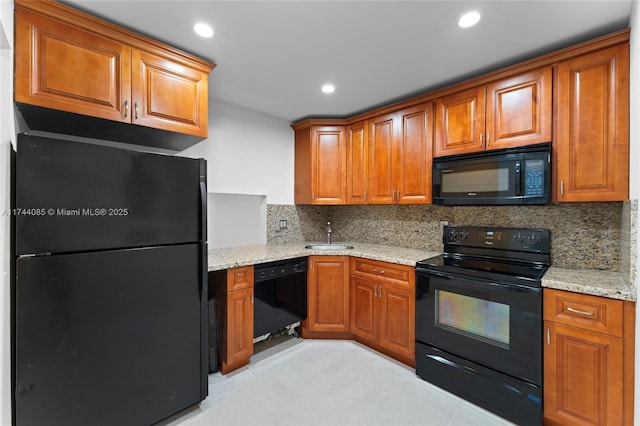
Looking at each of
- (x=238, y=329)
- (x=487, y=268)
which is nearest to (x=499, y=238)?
(x=487, y=268)

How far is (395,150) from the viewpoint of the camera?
8.95ft

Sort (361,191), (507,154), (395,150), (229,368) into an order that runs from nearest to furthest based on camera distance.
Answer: (507,154) < (229,368) < (395,150) < (361,191)

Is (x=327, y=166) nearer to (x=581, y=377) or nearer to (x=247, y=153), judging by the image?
(x=247, y=153)

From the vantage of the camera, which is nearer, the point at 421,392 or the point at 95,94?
the point at 95,94

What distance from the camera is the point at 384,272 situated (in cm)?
248

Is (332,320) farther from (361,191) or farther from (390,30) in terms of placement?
(390,30)

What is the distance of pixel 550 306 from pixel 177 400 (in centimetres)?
226

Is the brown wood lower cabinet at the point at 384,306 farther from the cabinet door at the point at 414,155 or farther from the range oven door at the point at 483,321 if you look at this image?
the cabinet door at the point at 414,155

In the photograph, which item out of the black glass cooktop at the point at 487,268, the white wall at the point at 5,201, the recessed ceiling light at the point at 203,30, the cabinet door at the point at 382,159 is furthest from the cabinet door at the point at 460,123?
the white wall at the point at 5,201

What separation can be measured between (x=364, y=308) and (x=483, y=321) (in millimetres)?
1023

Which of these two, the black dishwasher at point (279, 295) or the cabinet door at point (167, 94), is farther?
the black dishwasher at point (279, 295)

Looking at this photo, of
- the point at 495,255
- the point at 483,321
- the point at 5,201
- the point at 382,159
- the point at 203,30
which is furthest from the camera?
the point at 382,159

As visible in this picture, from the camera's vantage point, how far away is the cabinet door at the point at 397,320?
2.29 metres

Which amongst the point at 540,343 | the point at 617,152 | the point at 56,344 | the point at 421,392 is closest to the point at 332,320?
the point at 421,392
